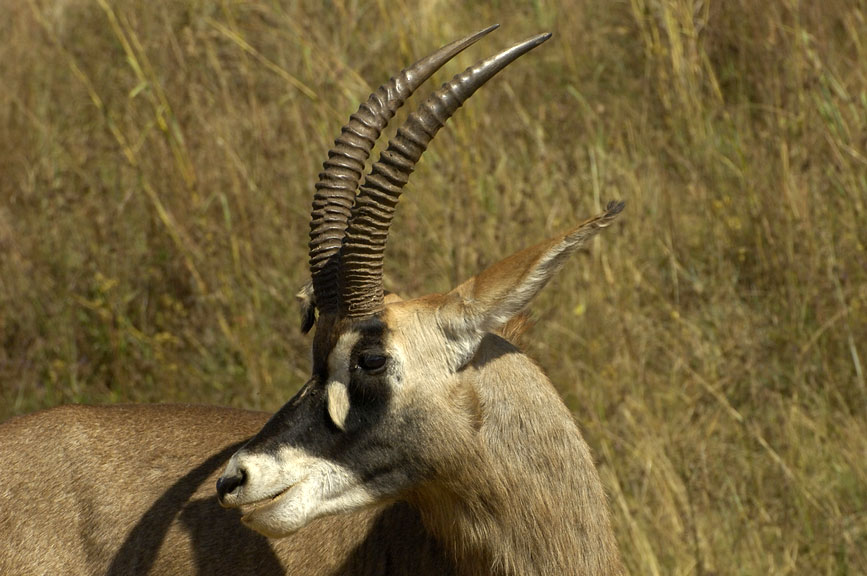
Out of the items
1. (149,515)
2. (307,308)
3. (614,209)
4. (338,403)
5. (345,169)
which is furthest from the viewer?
(149,515)

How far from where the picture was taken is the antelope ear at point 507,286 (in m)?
3.39

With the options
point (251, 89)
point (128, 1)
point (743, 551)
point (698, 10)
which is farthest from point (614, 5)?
point (743, 551)

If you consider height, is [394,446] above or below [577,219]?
above

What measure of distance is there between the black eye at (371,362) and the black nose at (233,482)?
1.63ft

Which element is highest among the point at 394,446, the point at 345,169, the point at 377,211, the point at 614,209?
the point at 345,169

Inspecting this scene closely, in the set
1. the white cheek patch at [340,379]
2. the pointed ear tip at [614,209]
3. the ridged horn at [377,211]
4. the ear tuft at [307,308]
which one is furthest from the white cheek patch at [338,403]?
the pointed ear tip at [614,209]

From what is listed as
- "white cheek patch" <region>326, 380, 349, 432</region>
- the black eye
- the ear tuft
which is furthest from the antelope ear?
the ear tuft

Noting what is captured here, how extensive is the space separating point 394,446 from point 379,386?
20 centimetres

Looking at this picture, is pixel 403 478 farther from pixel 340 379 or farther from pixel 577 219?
pixel 577 219

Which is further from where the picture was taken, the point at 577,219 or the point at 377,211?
the point at 577,219

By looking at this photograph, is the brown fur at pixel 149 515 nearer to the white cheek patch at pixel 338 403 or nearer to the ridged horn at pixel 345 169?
the white cheek patch at pixel 338 403

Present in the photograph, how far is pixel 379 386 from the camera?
3.57 metres

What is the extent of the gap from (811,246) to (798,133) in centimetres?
96

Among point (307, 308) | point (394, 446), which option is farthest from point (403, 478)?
point (307, 308)
